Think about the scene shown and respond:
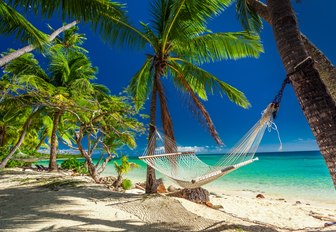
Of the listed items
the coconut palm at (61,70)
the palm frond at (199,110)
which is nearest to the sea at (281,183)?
the palm frond at (199,110)

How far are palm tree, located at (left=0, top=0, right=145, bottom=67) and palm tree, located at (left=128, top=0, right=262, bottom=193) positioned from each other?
35 centimetres

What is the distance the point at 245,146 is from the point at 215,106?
63.9m

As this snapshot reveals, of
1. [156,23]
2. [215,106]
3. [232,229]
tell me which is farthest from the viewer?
[215,106]

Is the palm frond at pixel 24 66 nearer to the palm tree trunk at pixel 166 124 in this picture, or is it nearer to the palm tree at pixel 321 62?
the palm tree trunk at pixel 166 124

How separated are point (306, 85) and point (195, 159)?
7.31 feet

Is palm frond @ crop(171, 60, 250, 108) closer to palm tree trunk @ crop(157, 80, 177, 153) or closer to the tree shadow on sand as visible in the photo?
palm tree trunk @ crop(157, 80, 177, 153)

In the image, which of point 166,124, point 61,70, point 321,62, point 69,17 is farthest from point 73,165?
point 321,62

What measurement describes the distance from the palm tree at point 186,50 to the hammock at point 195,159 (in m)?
0.12

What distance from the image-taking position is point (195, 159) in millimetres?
3705

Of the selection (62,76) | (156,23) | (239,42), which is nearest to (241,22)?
(239,42)

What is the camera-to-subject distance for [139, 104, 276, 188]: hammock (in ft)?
7.75

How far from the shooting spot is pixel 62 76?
24.1ft

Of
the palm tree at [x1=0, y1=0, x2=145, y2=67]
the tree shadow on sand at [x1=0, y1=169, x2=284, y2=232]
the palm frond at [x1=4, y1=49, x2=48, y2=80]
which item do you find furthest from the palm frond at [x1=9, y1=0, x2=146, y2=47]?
the palm frond at [x1=4, y1=49, x2=48, y2=80]

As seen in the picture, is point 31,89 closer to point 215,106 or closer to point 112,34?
point 112,34
